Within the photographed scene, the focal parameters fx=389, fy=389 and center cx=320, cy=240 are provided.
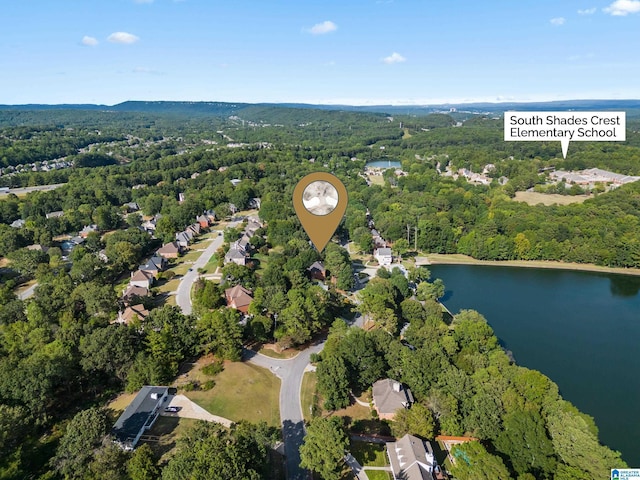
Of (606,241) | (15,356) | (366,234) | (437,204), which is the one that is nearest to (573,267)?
(606,241)

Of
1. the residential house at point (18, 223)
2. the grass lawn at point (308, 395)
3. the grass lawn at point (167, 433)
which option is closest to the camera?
the grass lawn at point (167, 433)

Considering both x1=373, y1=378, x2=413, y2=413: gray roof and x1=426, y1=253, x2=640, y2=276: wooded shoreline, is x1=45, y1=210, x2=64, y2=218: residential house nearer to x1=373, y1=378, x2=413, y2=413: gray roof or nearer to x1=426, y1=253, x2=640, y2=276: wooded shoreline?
x1=426, y1=253, x2=640, y2=276: wooded shoreline

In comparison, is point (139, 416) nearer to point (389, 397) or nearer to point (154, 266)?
point (389, 397)

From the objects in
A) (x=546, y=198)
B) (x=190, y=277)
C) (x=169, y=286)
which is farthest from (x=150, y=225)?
(x=546, y=198)

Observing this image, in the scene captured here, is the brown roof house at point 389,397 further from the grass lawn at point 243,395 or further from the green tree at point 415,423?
the grass lawn at point 243,395

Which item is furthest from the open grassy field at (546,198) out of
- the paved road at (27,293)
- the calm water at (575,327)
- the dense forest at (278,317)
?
the paved road at (27,293)

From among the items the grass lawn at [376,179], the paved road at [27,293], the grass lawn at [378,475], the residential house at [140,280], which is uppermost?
the grass lawn at [376,179]

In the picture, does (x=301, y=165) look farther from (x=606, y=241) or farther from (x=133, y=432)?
(x=133, y=432)
